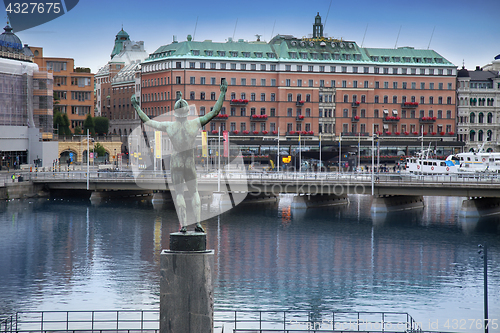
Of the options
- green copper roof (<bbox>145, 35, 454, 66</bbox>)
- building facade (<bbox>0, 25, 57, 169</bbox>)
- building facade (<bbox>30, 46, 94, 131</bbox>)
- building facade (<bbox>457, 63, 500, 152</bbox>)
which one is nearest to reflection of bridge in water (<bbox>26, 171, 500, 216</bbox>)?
building facade (<bbox>0, 25, 57, 169</bbox>)

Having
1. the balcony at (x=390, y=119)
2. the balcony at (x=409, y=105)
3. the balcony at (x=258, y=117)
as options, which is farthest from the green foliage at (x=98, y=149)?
the balcony at (x=409, y=105)

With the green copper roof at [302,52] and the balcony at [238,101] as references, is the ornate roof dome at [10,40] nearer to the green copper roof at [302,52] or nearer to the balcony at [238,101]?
the green copper roof at [302,52]

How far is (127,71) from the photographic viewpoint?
17725 cm

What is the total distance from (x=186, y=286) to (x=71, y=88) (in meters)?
137

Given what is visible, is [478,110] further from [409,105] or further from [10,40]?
[10,40]

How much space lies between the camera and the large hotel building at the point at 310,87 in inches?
5551

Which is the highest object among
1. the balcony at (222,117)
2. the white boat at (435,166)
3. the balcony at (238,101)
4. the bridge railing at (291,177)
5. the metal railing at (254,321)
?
the balcony at (238,101)

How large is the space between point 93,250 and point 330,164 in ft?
244

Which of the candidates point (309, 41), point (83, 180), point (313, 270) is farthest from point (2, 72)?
point (313, 270)

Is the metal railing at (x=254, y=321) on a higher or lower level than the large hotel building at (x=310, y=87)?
lower

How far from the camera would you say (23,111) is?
384ft

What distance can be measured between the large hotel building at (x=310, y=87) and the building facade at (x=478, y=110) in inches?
404

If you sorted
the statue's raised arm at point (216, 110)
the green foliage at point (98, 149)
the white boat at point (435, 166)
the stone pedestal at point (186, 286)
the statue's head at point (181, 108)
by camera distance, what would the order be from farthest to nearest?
the green foliage at point (98, 149), the white boat at point (435, 166), the statue's head at point (181, 108), the statue's raised arm at point (216, 110), the stone pedestal at point (186, 286)

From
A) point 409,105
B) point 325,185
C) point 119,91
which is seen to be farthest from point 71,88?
point 325,185
